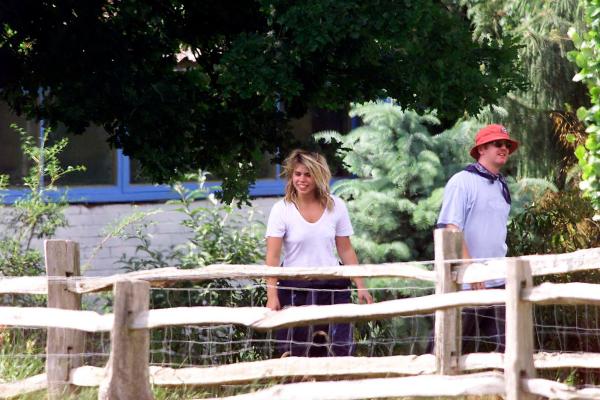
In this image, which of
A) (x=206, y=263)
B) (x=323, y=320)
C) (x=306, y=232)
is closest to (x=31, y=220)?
(x=206, y=263)

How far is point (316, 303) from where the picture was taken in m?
7.27

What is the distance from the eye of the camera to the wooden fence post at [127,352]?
5.70m

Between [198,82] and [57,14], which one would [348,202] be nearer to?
[198,82]

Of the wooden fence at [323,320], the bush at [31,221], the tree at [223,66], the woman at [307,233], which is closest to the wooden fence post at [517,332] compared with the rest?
the wooden fence at [323,320]

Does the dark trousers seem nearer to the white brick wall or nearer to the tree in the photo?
the tree

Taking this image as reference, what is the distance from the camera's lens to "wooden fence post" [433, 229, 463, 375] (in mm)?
6934

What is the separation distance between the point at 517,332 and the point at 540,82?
7733 mm

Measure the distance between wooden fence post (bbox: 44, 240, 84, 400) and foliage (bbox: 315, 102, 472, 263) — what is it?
149 inches

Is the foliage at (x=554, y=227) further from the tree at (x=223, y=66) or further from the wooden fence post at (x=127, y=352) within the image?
the wooden fence post at (x=127, y=352)

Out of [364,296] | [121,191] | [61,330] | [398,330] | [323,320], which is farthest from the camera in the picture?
[121,191]

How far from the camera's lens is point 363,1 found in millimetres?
7059

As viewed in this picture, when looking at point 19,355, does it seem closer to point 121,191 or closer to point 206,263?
point 206,263

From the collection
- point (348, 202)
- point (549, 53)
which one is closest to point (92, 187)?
point (348, 202)

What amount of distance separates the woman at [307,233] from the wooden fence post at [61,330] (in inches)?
43.1
